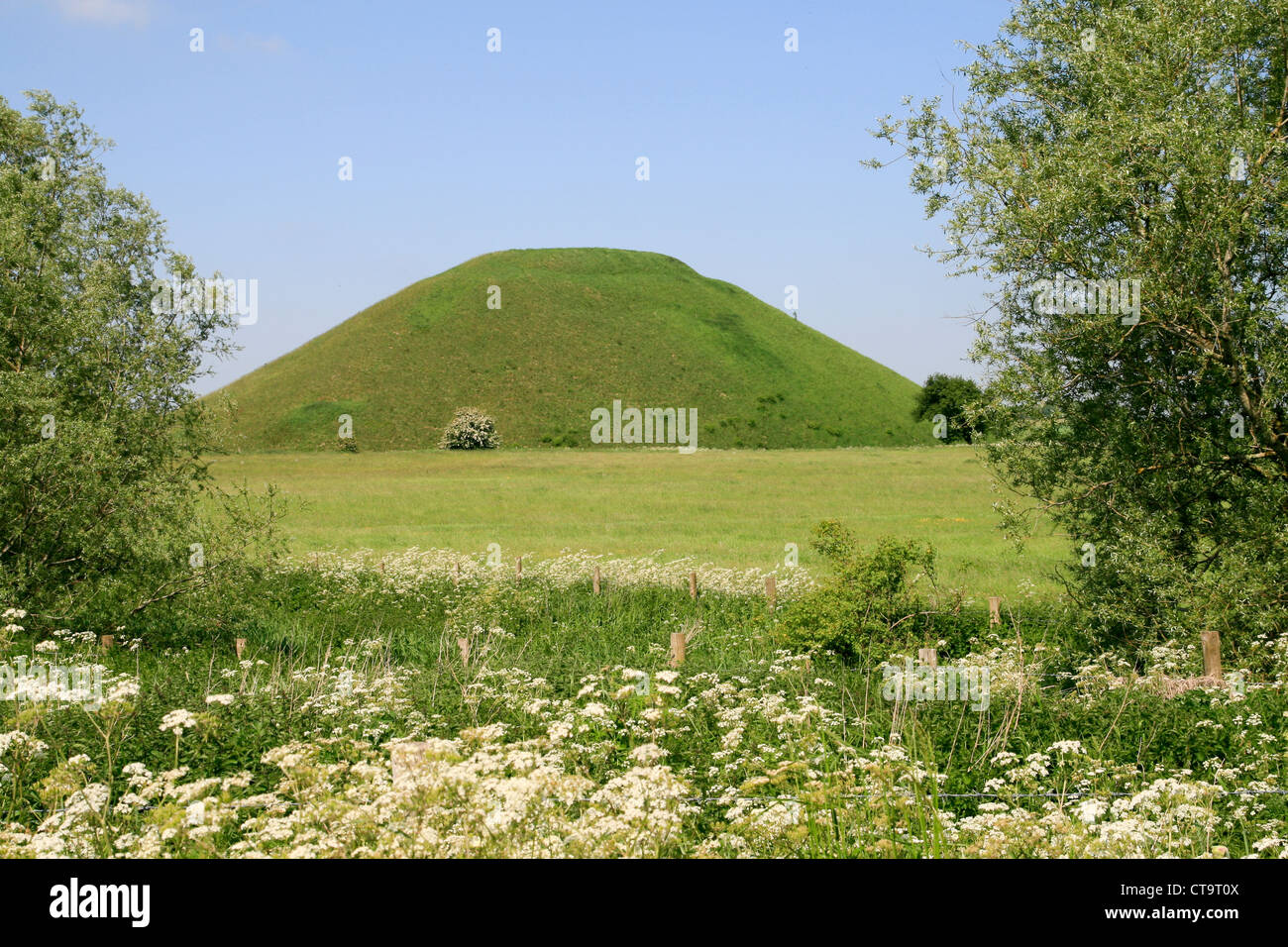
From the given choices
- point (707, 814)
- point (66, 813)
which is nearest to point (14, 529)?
point (66, 813)

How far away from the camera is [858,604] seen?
15.5 m

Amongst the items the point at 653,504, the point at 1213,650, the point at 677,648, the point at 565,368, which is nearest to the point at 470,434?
the point at 565,368

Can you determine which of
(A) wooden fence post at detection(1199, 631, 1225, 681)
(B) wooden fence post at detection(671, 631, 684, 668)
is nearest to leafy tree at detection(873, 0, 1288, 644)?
(A) wooden fence post at detection(1199, 631, 1225, 681)

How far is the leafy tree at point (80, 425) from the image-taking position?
52.1ft

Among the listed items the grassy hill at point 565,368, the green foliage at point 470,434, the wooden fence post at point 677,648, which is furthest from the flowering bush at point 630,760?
the grassy hill at point 565,368

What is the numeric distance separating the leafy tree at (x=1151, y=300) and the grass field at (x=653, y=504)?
270 inches

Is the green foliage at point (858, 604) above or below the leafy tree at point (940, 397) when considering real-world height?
below

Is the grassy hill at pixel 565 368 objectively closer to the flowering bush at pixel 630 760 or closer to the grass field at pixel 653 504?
the grass field at pixel 653 504

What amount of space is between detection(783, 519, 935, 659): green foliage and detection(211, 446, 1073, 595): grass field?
688cm

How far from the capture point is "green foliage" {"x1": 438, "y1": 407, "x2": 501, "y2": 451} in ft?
385

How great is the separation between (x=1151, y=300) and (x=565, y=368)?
136899mm

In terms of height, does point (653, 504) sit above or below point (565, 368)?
below

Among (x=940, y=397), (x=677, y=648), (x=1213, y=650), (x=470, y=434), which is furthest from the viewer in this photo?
(x=940, y=397)

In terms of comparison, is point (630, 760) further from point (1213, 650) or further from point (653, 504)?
point (653, 504)
